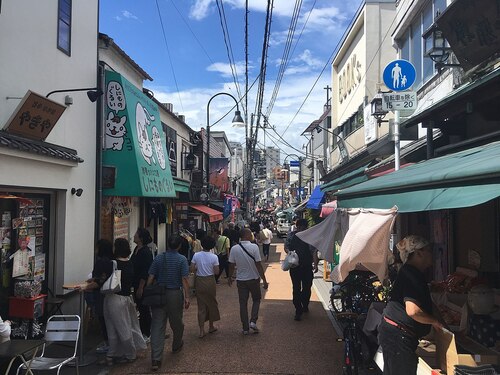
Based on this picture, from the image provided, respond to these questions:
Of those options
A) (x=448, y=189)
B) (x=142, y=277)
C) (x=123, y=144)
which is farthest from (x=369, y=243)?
(x=123, y=144)

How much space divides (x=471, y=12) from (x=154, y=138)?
7.85 metres

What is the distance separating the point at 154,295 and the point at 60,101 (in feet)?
12.4

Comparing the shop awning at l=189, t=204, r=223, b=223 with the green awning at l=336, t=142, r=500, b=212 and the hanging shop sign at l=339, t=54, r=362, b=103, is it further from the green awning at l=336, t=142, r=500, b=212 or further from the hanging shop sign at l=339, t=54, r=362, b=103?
the green awning at l=336, t=142, r=500, b=212

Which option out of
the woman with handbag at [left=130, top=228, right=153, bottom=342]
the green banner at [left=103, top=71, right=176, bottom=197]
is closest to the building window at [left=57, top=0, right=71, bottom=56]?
the green banner at [left=103, top=71, right=176, bottom=197]

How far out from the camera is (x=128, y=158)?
9.27 m

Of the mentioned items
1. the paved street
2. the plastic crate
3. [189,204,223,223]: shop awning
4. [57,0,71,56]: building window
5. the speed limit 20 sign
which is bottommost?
the paved street

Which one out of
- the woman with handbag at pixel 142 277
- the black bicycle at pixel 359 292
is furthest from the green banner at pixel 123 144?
the black bicycle at pixel 359 292

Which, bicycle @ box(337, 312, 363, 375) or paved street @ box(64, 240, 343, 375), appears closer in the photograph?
bicycle @ box(337, 312, 363, 375)

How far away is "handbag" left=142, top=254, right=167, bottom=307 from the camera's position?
6.10 meters

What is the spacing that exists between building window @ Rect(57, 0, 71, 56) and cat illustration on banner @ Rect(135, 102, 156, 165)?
98.6 inches

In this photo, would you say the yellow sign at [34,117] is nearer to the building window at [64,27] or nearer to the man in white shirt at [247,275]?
the building window at [64,27]

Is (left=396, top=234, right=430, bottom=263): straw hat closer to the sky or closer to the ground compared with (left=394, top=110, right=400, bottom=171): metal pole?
closer to the ground

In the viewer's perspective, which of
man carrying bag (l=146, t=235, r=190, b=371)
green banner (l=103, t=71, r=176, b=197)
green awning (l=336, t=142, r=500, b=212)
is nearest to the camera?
green awning (l=336, t=142, r=500, b=212)

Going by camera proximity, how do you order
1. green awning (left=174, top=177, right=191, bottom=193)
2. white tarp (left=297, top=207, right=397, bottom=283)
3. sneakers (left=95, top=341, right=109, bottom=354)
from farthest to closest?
green awning (left=174, top=177, right=191, bottom=193), sneakers (left=95, top=341, right=109, bottom=354), white tarp (left=297, top=207, right=397, bottom=283)
